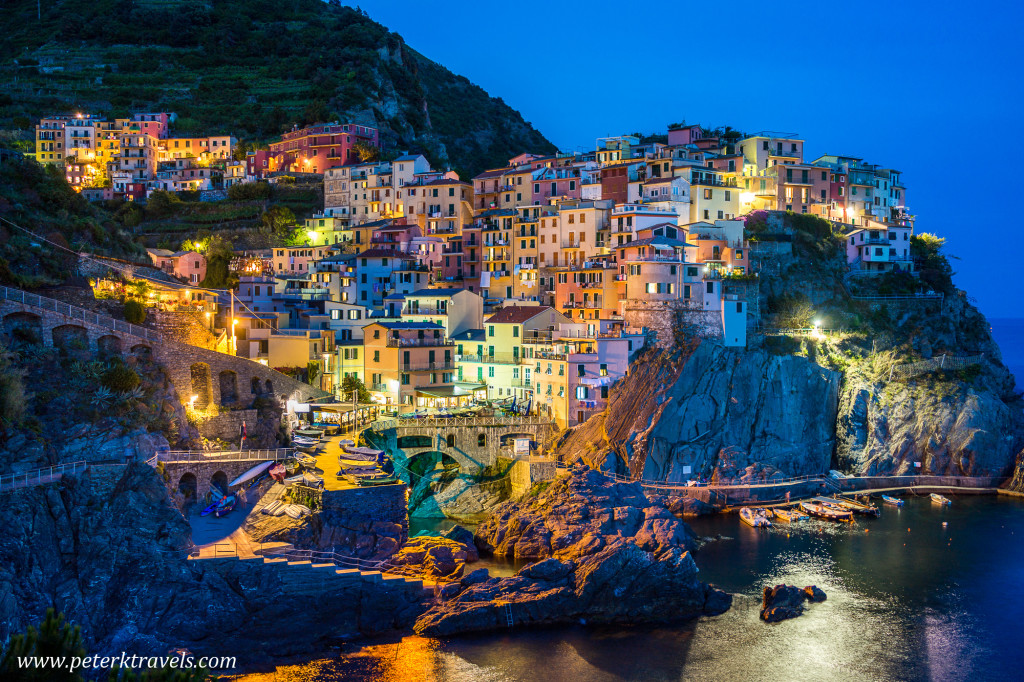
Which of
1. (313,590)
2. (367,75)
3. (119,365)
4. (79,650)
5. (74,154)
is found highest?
(367,75)

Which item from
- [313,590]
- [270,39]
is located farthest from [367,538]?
[270,39]

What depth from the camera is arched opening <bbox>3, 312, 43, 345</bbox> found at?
34906mm

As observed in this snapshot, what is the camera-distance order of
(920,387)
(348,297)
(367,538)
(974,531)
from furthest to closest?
(348,297), (920,387), (974,531), (367,538)

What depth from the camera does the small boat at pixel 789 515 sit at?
48031mm

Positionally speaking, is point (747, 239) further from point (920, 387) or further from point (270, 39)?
point (270, 39)

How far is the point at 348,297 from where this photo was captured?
6612 centimetres

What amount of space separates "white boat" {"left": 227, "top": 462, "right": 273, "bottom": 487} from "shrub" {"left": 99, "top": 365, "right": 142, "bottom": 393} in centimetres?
535

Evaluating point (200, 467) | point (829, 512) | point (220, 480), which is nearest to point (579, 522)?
point (220, 480)

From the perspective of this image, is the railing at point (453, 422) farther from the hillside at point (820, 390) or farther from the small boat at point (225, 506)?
the small boat at point (225, 506)

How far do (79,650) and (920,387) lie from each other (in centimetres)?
5609

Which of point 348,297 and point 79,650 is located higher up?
point 348,297

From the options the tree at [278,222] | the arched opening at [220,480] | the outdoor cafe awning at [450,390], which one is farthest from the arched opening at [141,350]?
the tree at [278,222]

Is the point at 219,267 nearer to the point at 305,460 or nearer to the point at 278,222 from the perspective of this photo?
the point at 278,222

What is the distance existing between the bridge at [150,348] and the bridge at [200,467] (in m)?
5.12
